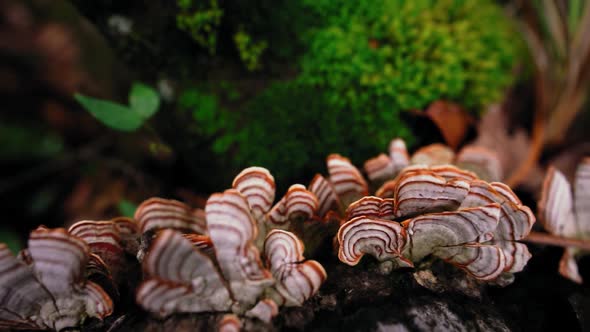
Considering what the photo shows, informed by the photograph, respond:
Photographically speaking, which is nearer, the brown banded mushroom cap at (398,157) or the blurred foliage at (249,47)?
the brown banded mushroom cap at (398,157)

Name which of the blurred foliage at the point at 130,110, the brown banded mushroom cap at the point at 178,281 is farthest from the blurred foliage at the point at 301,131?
the brown banded mushroom cap at the point at 178,281

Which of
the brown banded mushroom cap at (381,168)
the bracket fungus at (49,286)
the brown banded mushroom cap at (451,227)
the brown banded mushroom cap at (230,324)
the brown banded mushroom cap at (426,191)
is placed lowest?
the brown banded mushroom cap at (451,227)

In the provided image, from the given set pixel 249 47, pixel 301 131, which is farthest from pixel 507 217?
pixel 249 47

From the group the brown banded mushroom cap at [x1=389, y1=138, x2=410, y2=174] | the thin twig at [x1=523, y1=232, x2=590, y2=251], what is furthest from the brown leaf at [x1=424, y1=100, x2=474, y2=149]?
the thin twig at [x1=523, y1=232, x2=590, y2=251]

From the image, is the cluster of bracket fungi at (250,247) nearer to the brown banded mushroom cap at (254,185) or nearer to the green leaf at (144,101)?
the brown banded mushroom cap at (254,185)

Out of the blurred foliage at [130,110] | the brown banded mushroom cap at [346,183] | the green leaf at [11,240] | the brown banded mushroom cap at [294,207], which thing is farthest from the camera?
the green leaf at [11,240]

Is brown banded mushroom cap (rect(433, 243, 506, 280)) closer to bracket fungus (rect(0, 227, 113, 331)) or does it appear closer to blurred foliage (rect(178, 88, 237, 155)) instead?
bracket fungus (rect(0, 227, 113, 331))
